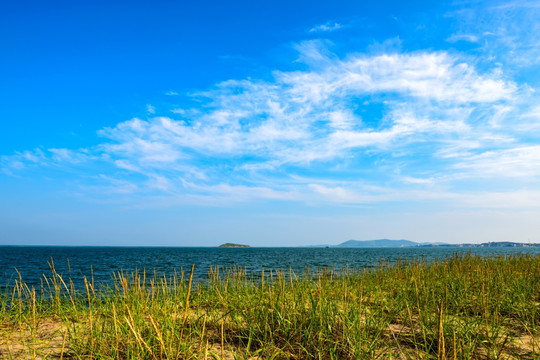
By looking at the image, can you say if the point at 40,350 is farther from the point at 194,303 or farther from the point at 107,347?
the point at 194,303

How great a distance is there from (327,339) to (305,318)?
2.20 feet

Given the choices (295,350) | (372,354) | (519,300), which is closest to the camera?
(372,354)

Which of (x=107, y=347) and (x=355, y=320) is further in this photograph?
(x=355, y=320)

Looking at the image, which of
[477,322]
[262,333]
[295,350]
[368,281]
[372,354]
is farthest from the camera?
[368,281]

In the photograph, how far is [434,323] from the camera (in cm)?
474

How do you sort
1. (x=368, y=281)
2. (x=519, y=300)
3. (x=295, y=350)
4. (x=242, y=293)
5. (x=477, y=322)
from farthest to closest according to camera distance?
(x=368, y=281) → (x=242, y=293) → (x=519, y=300) → (x=477, y=322) → (x=295, y=350)

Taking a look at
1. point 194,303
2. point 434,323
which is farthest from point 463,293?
point 194,303

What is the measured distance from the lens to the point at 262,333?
14.6ft

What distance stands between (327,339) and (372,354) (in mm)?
525

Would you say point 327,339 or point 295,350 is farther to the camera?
point 295,350

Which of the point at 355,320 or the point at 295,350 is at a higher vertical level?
the point at 355,320

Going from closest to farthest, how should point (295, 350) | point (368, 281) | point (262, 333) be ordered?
point (295, 350), point (262, 333), point (368, 281)

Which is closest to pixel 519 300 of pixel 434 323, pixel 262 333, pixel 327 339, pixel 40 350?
pixel 434 323

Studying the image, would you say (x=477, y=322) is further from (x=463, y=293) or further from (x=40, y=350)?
(x=40, y=350)
